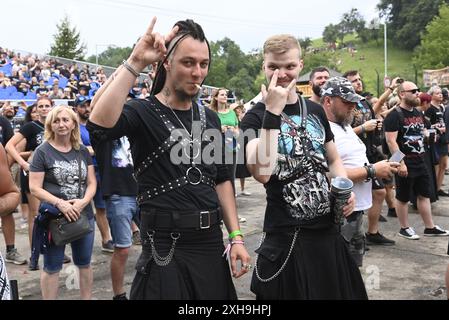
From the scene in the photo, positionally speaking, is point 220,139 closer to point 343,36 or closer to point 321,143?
point 321,143

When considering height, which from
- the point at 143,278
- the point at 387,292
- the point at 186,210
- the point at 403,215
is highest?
the point at 186,210

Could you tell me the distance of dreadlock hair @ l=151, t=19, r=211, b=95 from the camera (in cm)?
243

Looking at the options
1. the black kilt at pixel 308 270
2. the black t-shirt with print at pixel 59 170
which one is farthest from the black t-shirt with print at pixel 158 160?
the black t-shirt with print at pixel 59 170

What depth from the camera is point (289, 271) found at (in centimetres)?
275

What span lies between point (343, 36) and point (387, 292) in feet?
399

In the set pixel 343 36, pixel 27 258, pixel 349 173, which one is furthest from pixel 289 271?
pixel 343 36

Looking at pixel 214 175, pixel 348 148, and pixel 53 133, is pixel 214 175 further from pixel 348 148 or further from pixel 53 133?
pixel 53 133

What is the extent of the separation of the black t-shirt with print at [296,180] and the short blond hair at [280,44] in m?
0.32

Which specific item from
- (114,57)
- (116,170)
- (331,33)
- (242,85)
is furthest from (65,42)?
(331,33)

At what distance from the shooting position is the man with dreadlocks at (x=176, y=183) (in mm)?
2389

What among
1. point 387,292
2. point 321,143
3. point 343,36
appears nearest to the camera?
point 321,143

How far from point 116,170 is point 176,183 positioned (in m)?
2.39

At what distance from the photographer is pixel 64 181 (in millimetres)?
4332

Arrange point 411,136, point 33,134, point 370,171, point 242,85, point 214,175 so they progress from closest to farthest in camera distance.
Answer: point 214,175, point 370,171, point 33,134, point 411,136, point 242,85
